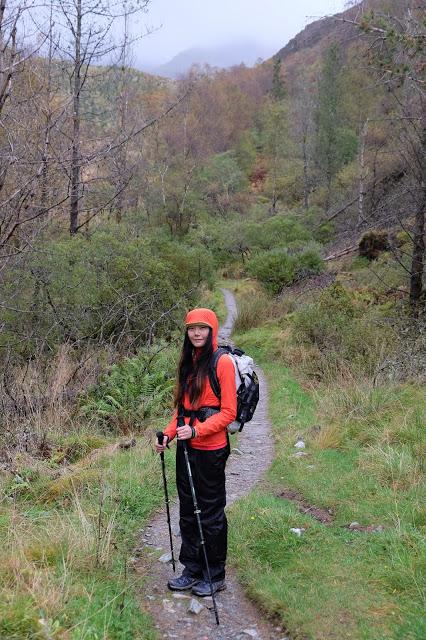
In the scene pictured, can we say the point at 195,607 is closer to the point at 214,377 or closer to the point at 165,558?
the point at 165,558

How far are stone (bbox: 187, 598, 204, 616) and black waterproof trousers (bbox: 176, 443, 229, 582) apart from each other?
0.25 m

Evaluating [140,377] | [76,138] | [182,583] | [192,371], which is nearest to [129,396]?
[140,377]

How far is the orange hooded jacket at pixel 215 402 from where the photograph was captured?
3885mm

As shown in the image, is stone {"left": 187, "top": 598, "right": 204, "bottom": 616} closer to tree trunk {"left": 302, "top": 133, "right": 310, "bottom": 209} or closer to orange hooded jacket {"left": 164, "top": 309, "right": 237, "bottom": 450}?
orange hooded jacket {"left": 164, "top": 309, "right": 237, "bottom": 450}

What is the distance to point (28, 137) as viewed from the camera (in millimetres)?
5918

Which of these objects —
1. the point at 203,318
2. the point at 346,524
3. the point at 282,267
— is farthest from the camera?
the point at 282,267

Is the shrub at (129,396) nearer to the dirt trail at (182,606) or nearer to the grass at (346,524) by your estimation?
the grass at (346,524)

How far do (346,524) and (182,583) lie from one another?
5.97 feet

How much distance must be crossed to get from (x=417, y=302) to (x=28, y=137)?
986 centimetres

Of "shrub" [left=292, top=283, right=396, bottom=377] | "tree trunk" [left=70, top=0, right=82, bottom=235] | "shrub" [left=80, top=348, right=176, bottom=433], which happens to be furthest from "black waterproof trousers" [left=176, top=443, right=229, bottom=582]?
"shrub" [left=292, top=283, right=396, bottom=377]

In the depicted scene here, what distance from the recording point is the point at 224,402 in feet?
12.8

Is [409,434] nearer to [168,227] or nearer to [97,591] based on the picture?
[97,591]

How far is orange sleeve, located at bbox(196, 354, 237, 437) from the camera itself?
153 inches

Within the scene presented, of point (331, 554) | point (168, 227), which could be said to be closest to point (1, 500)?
point (331, 554)
